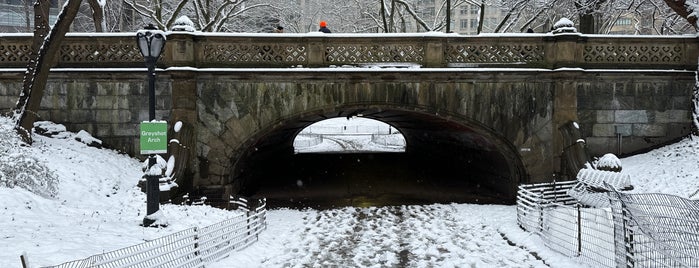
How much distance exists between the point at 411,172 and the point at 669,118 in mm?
Result: 12023

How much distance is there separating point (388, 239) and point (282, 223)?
10.1 ft

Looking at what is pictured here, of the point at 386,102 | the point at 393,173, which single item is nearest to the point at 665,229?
the point at 386,102

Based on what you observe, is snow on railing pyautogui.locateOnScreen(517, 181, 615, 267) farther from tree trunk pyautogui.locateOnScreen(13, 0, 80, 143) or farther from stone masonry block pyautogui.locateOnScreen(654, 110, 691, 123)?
tree trunk pyautogui.locateOnScreen(13, 0, 80, 143)

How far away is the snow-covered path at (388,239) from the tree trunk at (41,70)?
6.64 m

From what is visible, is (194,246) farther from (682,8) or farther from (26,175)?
(682,8)

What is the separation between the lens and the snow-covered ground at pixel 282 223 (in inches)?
348

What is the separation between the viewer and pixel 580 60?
51.4 ft

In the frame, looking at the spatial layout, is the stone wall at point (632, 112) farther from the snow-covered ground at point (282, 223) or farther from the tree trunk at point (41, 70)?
the tree trunk at point (41, 70)

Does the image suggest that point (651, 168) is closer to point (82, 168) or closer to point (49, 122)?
point (82, 168)

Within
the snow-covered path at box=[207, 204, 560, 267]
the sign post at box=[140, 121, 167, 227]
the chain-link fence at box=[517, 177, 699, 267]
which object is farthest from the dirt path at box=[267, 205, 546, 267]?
the sign post at box=[140, 121, 167, 227]

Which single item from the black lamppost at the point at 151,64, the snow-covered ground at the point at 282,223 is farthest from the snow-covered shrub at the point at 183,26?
the black lamppost at the point at 151,64

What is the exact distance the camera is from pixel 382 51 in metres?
15.7

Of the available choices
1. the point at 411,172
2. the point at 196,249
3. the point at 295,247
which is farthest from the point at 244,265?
the point at 411,172

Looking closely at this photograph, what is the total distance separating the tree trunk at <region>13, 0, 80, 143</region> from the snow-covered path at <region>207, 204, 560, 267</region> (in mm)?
6641
